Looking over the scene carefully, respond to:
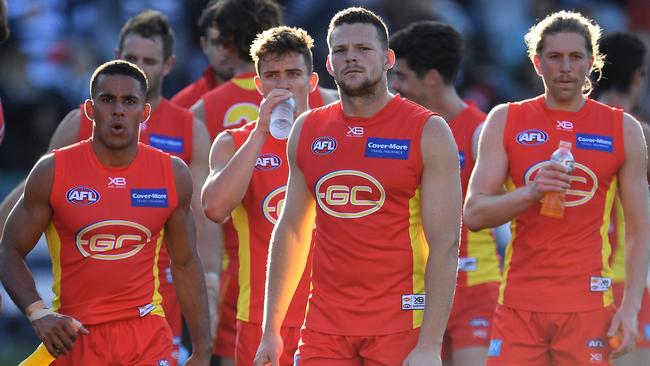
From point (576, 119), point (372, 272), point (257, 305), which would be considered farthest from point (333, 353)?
point (576, 119)

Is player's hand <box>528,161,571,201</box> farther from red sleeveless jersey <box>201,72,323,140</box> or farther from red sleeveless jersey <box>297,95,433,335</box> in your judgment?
red sleeveless jersey <box>201,72,323,140</box>

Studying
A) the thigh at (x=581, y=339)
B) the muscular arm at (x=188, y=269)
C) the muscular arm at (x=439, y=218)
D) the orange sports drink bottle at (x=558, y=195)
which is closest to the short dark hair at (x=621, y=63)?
the orange sports drink bottle at (x=558, y=195)

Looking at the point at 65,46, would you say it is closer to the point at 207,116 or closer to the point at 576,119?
the point at 207,116

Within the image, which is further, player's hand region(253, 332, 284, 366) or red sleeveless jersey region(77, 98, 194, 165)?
red sleeveless jersey region(77, 98, 194, 165)

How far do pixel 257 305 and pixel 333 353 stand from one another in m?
1.54

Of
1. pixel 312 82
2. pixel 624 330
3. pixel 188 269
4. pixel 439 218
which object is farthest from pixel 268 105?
pixel 624 330

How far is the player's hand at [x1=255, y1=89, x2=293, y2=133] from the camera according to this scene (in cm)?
779

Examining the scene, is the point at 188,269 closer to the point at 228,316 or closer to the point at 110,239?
the point at 110,239

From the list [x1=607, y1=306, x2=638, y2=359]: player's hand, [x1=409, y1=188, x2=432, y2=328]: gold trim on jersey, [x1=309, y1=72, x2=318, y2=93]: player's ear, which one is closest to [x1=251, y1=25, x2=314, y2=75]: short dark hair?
[x1=309, y1=72, x2=318, y2=93]: player's ear

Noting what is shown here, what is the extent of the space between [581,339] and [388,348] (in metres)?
1.29

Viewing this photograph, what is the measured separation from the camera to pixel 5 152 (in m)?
15.7

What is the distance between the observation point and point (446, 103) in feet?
31.2

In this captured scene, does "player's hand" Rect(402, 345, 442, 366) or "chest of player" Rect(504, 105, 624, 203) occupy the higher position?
"chest of player" Rect(504, 105, 624, 203)

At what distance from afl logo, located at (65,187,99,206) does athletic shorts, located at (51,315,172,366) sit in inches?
26.3
